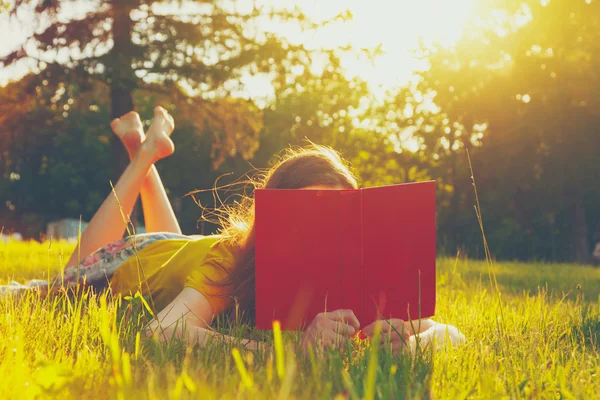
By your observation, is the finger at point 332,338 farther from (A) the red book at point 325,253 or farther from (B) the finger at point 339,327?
(A) the red book at point 325,253

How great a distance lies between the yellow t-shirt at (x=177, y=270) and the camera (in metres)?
2.30

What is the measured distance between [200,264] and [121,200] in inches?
64.8

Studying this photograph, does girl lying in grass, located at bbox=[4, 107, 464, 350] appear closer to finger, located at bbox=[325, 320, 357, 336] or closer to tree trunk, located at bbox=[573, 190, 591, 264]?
finger, located at bbox=[325, 320, 357, 336]

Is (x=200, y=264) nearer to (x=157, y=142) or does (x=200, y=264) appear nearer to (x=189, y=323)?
(x=189, y=323)

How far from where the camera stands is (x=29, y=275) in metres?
4.83

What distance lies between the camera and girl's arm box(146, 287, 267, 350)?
1929mm

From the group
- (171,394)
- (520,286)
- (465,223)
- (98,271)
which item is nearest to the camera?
(171,394)

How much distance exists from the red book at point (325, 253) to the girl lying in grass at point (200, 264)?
0.37 feet

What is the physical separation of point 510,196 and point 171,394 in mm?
17329

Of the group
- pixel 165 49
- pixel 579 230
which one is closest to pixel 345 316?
pixel 165 49

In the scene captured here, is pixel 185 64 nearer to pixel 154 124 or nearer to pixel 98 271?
pixel 154 124

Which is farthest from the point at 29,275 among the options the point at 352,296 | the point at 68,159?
the point at 68,159

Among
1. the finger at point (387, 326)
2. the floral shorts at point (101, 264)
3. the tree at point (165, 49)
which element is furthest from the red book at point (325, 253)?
the tree at point (165, 49)

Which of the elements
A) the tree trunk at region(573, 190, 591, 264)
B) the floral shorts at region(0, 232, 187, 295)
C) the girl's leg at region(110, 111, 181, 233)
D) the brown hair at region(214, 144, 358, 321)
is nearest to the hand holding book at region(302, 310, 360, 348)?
the brown hair at region(214, 144, 358, 321)
